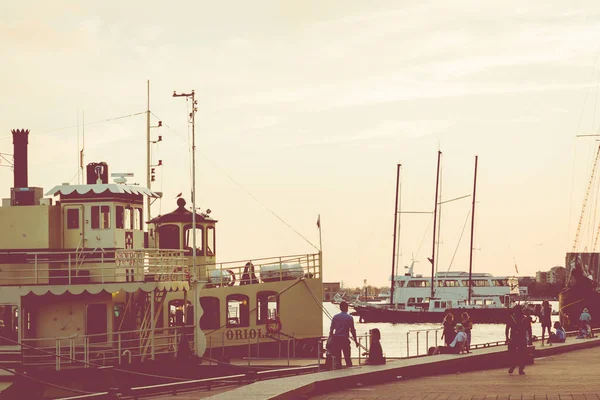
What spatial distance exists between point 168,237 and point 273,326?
265 inches

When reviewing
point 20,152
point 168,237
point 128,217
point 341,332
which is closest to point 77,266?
point 128,217

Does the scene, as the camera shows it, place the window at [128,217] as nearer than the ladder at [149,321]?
No

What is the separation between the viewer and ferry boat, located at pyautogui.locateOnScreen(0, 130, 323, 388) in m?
32.0

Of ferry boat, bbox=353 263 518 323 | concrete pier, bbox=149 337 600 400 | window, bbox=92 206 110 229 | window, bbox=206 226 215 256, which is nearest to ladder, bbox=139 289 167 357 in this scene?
window, bbox=92 206 110 229

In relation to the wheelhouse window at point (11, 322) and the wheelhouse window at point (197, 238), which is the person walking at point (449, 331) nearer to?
the wheelhouse window at point (11, 322)

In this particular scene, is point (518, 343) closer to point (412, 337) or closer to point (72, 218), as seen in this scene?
point (72, 218)

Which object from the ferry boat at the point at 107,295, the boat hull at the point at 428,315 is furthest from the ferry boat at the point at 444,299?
the ferry boat at the point at 107,295

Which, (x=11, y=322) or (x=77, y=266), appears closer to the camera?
(x=11, y=322)

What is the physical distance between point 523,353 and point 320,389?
7.19m

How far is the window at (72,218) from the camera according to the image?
34.7 meters

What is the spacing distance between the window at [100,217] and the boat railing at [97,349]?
3711 mm

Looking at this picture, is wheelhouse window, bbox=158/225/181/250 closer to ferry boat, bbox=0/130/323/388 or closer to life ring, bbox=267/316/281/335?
ferry boat, bbox=0/130/323/388

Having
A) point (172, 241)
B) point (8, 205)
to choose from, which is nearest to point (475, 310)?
point (172, 241)

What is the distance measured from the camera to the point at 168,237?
43.4 m
